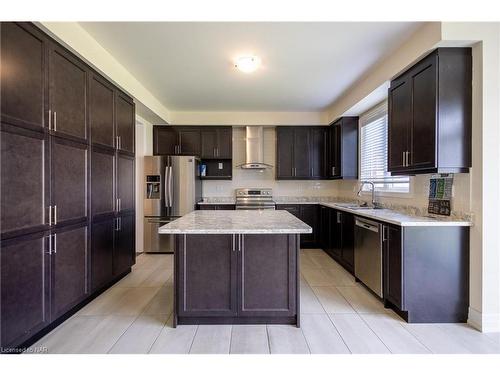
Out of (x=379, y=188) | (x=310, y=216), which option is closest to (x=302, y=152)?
(x=310, y=216)

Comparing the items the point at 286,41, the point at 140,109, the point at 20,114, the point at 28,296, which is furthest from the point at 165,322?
the point at 140,109

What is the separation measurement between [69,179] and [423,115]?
127 inches

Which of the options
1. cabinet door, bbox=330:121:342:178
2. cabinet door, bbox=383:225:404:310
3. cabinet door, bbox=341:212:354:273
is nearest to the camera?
cabinet door, bbox=383:225:404:310

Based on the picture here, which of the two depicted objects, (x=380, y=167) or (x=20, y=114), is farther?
(x=380, y=167)

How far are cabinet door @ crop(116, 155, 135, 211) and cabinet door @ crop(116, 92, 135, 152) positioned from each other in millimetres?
162

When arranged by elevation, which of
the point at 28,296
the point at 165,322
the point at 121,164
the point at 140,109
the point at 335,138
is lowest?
the point at 165,322

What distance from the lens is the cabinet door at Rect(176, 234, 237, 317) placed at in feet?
7.25

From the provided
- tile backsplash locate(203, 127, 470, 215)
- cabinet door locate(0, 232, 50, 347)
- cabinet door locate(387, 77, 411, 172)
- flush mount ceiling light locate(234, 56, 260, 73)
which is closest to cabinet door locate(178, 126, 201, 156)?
tile backsplash locate(203, 127, 470, 215)

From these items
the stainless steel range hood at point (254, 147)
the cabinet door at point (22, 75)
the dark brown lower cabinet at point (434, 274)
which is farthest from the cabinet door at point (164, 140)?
the dark brown lower cabinet at point (434, 274)

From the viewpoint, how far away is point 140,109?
4.05 m

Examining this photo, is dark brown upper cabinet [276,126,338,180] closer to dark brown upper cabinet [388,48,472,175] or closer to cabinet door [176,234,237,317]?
dark brown upper cabinet [388,48,472,175]

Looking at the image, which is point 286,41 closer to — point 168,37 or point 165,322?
point 168,37
